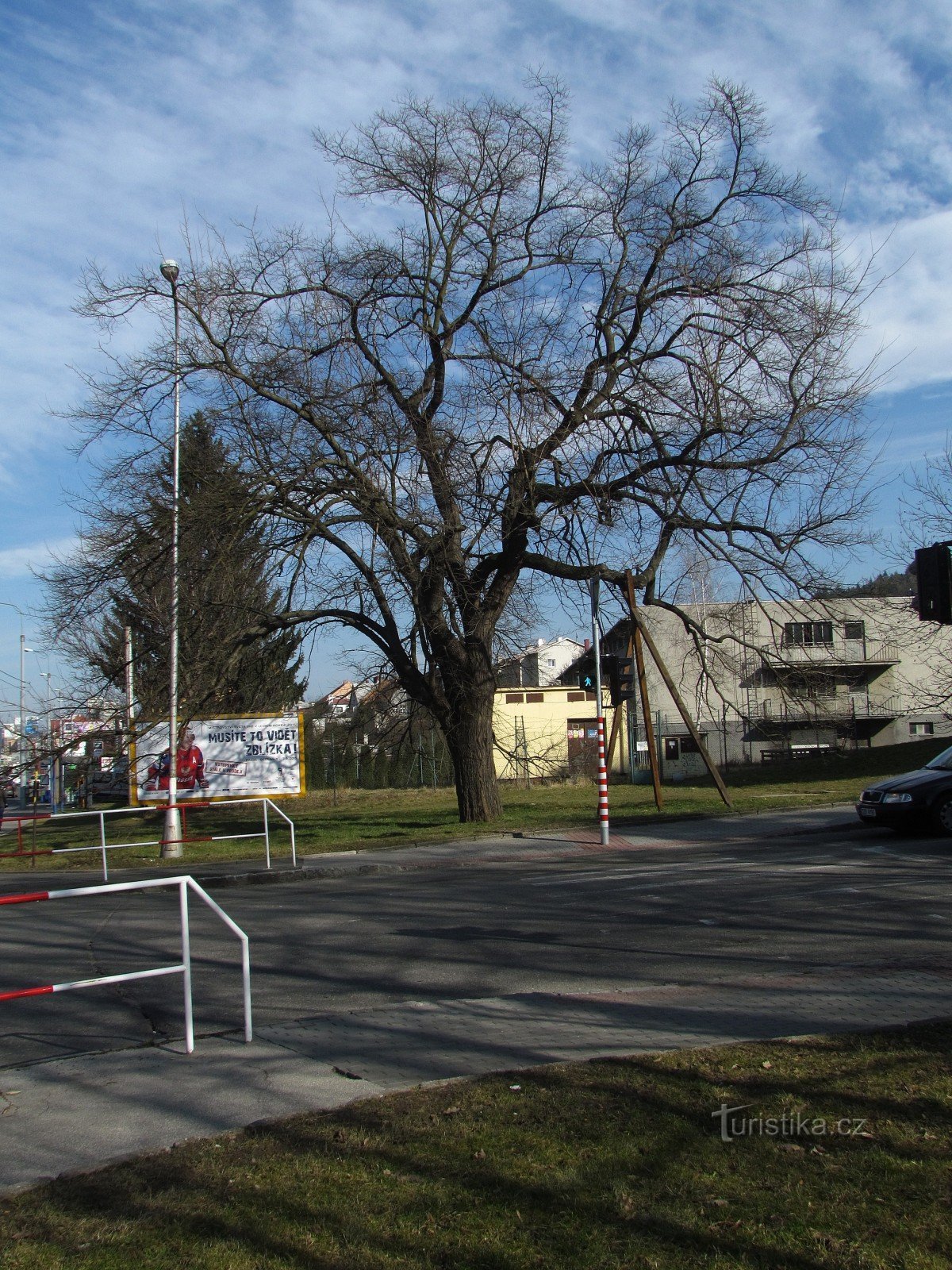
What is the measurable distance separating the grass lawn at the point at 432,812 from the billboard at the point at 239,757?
1004 mm

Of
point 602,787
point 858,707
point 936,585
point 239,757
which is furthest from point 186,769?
point 858,707

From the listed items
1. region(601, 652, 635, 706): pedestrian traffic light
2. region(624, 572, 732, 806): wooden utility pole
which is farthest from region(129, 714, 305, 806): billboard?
region(624, 572, 732, 806): wooden utility pole

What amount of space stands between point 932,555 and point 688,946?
5.18m

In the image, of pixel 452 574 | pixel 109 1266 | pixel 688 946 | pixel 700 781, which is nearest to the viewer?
pixel 109 1266

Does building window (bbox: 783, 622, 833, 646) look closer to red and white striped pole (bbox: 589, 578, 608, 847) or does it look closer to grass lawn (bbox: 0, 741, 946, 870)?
grass lawn (bbox: 0, 741, 946, 870)

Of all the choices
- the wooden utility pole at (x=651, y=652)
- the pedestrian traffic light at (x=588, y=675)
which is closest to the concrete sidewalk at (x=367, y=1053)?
the pedestrian traffic light at (x=588, y=675)

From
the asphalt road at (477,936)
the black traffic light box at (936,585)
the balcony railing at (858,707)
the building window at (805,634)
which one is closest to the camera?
the asphalt road at (477,936)

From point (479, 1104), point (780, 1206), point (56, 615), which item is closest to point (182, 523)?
point (56, 615)

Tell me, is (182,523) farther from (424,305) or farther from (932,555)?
(932,555)

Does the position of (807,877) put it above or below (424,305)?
below

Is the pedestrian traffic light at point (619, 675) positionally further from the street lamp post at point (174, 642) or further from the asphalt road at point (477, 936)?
the street lamp post at point (174, 642)

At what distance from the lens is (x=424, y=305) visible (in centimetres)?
2006

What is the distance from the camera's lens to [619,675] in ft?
64.0

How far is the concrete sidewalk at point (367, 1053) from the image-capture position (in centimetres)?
490
